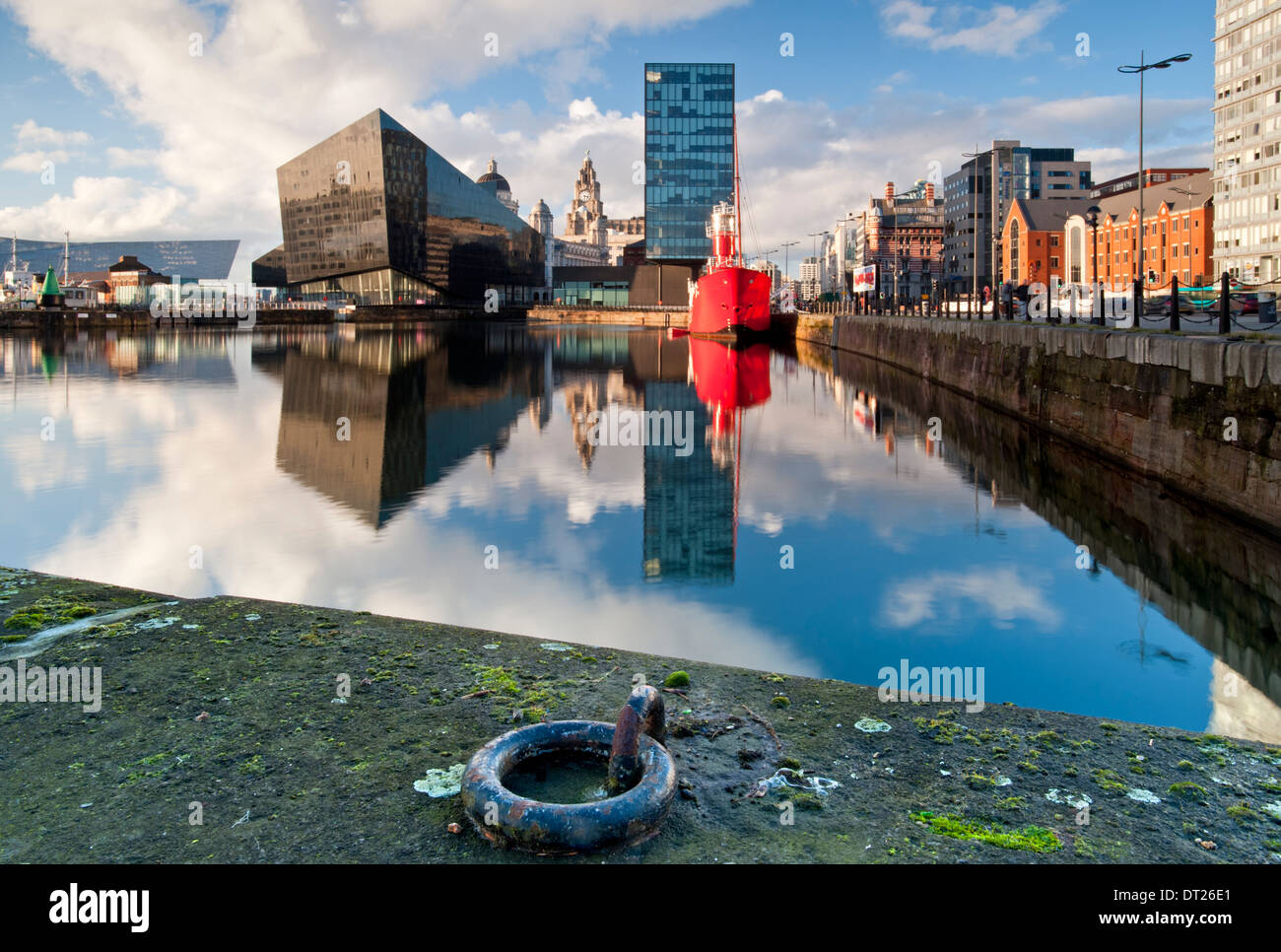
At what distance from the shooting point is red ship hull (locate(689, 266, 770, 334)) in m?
56.6

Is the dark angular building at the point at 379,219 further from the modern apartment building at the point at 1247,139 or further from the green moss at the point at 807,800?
the green moss at the point at 807,800

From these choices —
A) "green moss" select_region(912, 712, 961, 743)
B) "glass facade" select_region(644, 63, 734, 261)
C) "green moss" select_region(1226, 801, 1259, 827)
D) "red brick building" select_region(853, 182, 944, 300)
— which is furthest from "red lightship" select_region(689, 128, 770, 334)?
"red brick building" select_region(853, 182, 944, 300)

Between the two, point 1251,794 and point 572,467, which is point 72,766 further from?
point 572,467

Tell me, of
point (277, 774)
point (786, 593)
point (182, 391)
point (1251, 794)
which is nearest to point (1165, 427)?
point (786, 593)

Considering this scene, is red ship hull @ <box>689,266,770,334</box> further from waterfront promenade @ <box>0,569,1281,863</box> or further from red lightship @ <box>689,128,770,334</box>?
waterfront promenade @ <box>0,569,1281,863</box>

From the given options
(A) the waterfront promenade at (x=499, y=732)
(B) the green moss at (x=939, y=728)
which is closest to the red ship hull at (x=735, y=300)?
(A) the waterfront promenade at (x=499, y=732)

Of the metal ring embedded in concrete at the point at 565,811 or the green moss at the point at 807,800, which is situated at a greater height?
the metal ring embedded in concrete at the point at 565,811

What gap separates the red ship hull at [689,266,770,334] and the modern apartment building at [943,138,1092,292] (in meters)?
81.9

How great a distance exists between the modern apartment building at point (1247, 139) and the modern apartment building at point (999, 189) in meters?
52.5

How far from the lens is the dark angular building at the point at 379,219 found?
8700cm

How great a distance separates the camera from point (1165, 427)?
41.8 feet

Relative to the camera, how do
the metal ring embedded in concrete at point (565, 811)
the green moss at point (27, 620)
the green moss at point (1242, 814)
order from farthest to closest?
the green moss at point (27, 620)
the green moss at point (1242, 814)
the metal ring embedded in concrete at point (565, 811)

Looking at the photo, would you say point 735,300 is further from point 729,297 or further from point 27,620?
point 27,620
